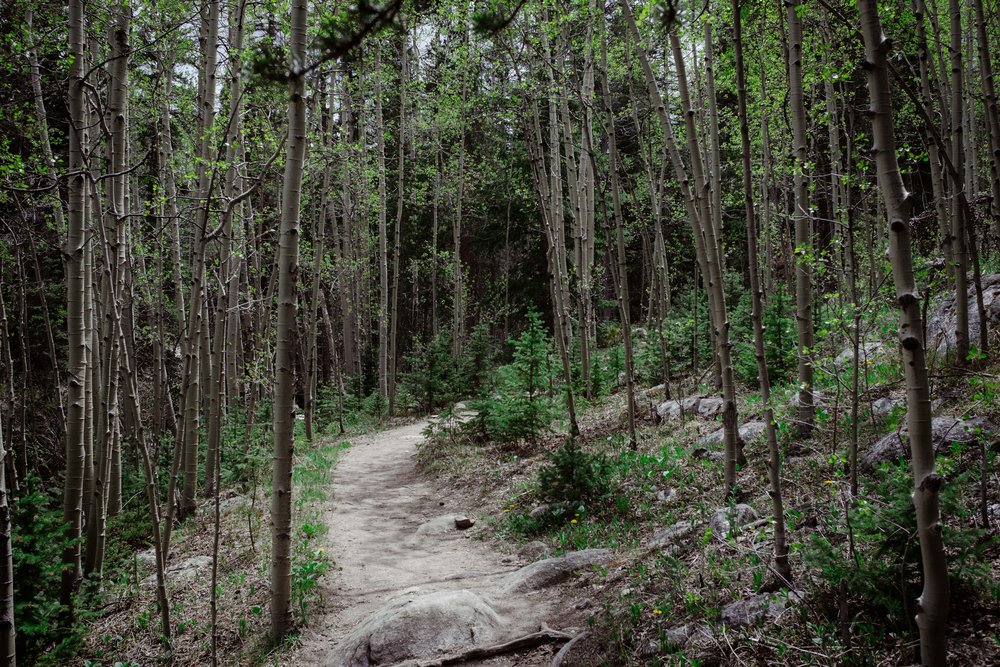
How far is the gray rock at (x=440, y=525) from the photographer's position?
23.2 feet

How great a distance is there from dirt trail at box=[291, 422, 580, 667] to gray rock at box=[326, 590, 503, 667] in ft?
0.71

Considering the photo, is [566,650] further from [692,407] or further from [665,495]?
[692,407]

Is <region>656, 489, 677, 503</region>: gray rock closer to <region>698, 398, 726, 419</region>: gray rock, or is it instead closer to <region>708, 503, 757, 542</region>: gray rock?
<region>708, 503, 757, 542</region>: gray rock

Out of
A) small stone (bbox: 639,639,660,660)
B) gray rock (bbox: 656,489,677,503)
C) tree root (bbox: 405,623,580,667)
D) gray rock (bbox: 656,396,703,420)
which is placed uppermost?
gray rock (bbox: 656,396,703,420)

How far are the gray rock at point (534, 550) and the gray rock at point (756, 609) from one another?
101 inches

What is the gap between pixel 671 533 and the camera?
4.86m

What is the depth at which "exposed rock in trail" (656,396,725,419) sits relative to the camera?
8062mm

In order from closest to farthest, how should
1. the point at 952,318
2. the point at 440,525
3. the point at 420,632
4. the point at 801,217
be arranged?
the point at 420,632, the point at 801,217, the point at 952,318, the point at 440,525

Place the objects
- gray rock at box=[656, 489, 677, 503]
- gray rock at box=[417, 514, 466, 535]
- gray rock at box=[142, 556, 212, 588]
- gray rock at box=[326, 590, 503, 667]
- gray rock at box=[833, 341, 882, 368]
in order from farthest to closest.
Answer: gray rock at box=[417, 514, 466, 535] → gray rock at box=[833, 341, 882, 368] → gray rock at box=[142, 556, 212, 588] → gray rock at box=[656, 489, 677, 503] → gray rock at box=[326, 590, 503, 667]

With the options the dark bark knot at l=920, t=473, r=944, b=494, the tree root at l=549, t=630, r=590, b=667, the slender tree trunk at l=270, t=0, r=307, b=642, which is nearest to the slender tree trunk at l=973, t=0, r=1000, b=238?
the dark bark knot at l=920, t=473, r=944, b=494

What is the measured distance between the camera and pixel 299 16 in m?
4.36

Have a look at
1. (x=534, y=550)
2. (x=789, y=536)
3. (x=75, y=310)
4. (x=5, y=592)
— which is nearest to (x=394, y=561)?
(x=534, y=550)

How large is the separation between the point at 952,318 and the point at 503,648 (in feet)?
18.6

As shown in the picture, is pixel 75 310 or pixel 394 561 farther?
pixel 394 561
